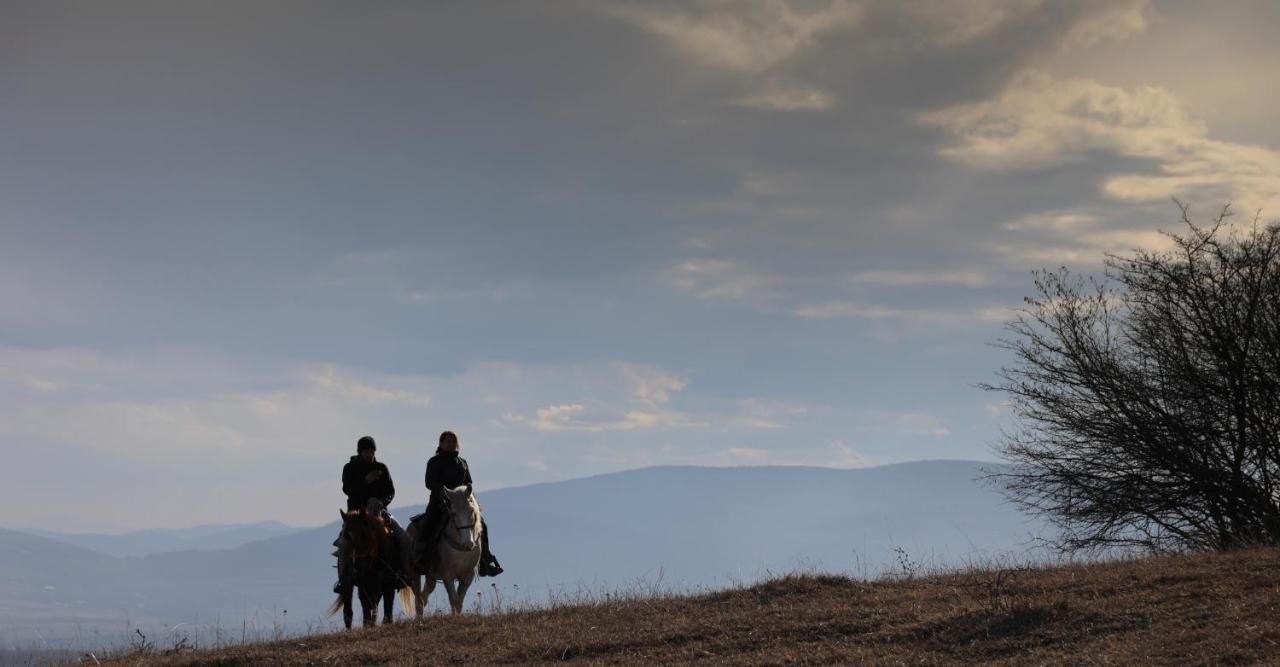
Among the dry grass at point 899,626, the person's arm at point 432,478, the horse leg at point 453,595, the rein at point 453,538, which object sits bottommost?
the dry grass at point 899,626

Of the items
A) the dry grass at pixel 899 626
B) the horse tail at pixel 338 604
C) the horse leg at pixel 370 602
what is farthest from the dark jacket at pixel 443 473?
the dry grass at pixel 899 626

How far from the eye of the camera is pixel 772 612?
14.9 meters

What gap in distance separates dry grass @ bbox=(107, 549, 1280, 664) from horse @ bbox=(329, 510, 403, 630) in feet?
5.82

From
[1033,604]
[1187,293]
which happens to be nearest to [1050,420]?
[1187,293]

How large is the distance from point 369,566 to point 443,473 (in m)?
1.92

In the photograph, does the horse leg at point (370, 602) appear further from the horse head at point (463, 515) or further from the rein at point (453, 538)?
the horse head at point (463, 515)

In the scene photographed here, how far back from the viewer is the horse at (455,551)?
58.3ft

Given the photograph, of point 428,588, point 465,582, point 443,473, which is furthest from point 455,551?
point 443,473

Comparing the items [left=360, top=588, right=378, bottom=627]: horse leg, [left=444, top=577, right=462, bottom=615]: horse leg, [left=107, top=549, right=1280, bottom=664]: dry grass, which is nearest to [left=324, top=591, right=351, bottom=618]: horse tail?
[left=360, top=588, right=378, bottom=627]: horse leg

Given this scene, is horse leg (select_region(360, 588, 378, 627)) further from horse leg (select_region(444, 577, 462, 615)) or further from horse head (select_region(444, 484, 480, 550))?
horse head (select_region(444, 484, 480, 550))

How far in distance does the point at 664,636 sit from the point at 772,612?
2.00m

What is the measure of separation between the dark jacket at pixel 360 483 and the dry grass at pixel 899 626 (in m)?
2.75

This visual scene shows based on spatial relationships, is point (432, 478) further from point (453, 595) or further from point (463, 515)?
point (453, 595)

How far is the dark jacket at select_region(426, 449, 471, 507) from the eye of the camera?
1817 centimetres
